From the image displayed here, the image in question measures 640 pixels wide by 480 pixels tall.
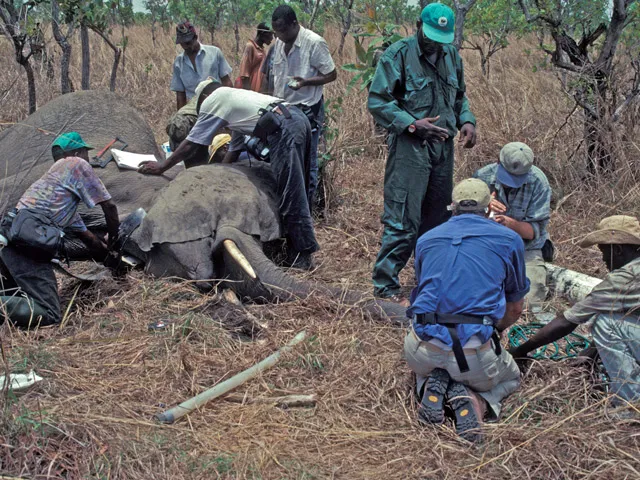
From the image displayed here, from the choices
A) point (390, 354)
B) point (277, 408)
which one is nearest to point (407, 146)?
point (390, 354)

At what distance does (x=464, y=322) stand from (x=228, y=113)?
3.10 m

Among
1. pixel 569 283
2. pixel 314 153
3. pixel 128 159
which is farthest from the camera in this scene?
pixel 128 159

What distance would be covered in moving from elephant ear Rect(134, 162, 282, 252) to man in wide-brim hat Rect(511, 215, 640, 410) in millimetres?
2530

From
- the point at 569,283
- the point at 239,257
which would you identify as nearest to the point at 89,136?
the point at 239,257

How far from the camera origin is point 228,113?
608cm

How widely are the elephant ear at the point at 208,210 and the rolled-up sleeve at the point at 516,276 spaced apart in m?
2.26

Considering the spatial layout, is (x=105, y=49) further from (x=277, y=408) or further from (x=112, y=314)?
(x=277, y=408)

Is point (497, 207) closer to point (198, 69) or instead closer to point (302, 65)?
point (302, 65)

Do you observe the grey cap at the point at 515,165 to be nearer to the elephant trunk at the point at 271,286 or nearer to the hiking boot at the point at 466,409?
the elephant trunk at the point at 271,286

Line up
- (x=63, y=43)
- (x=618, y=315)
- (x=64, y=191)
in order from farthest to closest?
(x=63, y=43) → (x=64, y=191) → (x=618, y=315)

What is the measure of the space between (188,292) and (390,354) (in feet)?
5.47

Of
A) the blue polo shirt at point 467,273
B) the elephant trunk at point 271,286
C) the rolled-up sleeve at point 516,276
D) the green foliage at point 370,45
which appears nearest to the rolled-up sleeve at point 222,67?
the green foliage at point 370,45

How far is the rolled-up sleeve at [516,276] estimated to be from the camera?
382 cm

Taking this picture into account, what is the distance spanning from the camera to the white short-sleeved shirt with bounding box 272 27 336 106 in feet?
22.8
